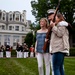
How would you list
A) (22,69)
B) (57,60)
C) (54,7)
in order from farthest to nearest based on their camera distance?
(54,7), (22,69), (57,60)

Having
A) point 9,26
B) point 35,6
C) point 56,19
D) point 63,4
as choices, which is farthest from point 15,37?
point 56,19

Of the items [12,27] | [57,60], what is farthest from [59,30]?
[12,27]

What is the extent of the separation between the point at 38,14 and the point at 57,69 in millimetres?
48403

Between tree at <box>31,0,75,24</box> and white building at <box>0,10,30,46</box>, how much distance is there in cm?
2288

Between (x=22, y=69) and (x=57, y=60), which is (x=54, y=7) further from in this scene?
(x=57, y=60)

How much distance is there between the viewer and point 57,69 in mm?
6348

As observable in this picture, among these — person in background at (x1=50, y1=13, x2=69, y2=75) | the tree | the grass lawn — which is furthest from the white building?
person in background at (x1=50, y1=13, x2=69, y2=75)

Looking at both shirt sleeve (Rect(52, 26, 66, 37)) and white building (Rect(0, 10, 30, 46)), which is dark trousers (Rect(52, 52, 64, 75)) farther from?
white building (Rect(0, 10, 30, 46))

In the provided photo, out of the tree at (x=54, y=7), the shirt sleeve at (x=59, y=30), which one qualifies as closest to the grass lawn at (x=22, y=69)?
the shirt sleeve at (x=59, y=30)

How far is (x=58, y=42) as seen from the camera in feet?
20.8

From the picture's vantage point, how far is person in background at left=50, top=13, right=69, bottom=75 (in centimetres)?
627

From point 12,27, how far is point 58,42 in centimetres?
7707

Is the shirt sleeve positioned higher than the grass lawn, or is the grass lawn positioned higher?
the shirt sleeve

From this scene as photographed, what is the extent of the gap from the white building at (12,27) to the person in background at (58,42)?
70.9m
